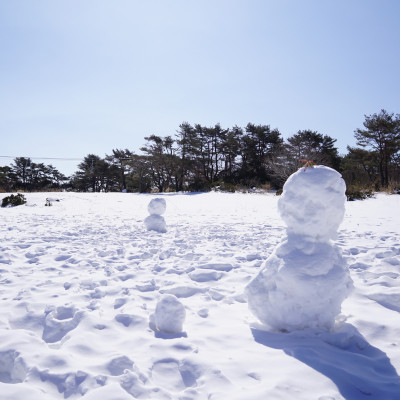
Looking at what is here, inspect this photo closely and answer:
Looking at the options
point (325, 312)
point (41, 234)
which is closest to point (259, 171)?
point (41, 234)

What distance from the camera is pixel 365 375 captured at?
179 cm

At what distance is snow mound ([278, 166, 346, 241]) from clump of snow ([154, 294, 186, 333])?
1321mm

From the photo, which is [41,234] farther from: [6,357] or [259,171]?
[259,171]

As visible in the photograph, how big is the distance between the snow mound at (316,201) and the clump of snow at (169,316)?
1321mm

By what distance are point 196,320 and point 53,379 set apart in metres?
1.24

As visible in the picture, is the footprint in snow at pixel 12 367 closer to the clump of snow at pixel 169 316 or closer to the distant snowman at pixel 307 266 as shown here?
the clump of snow at pixel 169 316

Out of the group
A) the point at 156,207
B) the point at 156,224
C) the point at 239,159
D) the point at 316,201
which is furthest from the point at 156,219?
Result: the point at 239,159

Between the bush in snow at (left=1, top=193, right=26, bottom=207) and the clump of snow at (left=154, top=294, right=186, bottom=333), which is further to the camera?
the bush in snow at (left=1, top=193, right=26, bottom=207)

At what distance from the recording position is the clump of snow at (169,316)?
2311 millimetres

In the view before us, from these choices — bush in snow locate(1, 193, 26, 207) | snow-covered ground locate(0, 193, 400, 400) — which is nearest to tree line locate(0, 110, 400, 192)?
bush in snow locate(1, 193, 26, 207)

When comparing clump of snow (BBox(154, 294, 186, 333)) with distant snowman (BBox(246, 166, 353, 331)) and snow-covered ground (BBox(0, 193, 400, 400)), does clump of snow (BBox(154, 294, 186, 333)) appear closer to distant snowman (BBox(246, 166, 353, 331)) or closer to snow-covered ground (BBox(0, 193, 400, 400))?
snow-covered ground (BBox(0, 193, 400, 400))

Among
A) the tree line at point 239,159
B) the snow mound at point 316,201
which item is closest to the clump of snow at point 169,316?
the snow mound at point 316,201

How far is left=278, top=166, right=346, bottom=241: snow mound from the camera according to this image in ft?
7.74

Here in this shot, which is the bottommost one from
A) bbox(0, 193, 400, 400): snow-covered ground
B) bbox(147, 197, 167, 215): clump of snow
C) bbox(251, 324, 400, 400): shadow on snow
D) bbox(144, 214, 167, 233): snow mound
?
bbox(251, 324, 400, 400): shadow on snow
